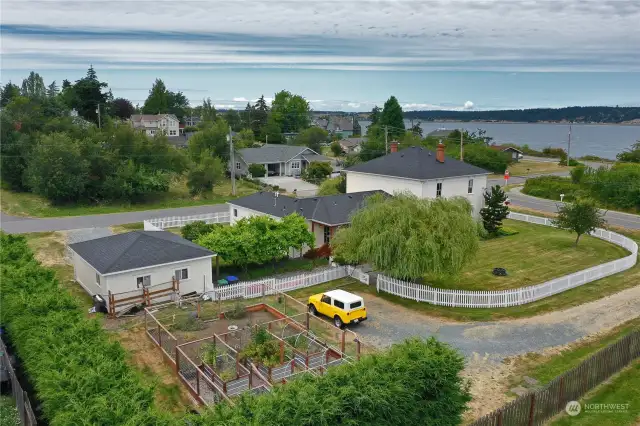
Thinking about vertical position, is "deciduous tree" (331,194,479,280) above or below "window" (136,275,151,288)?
above

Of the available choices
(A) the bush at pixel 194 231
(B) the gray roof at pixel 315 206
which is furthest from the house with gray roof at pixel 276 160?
(A) the bush at pixel 194 231

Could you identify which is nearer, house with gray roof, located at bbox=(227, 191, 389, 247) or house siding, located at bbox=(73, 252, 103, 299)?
house siding, located at bbox=(73, 252, 103, 299)

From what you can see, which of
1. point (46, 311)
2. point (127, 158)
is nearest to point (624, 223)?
point (46, 311)

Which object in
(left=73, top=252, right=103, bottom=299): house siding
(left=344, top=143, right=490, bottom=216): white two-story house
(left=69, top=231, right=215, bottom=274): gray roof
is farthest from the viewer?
(left=344, top=143, right=490, bottom=216): white two-story house

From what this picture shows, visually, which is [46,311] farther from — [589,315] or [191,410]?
[589,315]

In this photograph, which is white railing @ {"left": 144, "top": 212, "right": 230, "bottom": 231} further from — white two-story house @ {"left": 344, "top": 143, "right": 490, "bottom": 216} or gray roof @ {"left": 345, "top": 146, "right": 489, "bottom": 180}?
gray roof @ {"left": 345, "top": 146, "right": 489, "bottom": 180}

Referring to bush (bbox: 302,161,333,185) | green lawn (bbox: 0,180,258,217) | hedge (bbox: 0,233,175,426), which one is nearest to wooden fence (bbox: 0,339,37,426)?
hedge (bbox: 0,233,175,426)

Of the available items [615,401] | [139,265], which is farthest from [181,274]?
[615,401]
